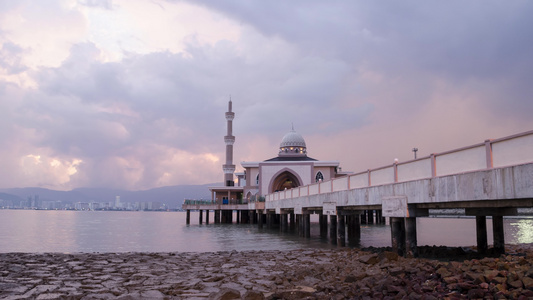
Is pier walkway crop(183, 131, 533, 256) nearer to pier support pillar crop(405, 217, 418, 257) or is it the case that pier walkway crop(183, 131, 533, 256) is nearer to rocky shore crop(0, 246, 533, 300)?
pier support pillar crop(405, 217, 418, 257)

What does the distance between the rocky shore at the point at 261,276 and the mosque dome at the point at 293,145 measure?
45.9 metres

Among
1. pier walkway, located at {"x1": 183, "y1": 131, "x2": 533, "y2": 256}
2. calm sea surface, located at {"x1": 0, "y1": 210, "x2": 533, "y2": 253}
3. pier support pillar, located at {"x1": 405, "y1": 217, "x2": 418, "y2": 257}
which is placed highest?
pier walkway, located at {"x1": 183, "y1": 131, "x2": 533, "y2": 256}

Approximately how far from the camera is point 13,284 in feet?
38.7

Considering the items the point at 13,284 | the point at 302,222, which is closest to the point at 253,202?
the point at 302,222

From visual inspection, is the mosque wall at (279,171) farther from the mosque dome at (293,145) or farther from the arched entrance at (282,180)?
the mosque dome at (293,145)

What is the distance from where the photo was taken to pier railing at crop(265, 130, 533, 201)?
934 centimetres

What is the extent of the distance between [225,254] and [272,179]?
1380 inches

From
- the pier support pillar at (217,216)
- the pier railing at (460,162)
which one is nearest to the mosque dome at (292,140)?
the pier support pillar at (217,216)

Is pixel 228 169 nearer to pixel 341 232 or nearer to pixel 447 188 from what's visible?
pixel 341 232

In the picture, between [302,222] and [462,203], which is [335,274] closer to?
[462,203]

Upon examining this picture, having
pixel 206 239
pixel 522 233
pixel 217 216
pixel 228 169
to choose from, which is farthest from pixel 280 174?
pixel 522 233

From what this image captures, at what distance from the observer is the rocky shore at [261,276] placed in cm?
792

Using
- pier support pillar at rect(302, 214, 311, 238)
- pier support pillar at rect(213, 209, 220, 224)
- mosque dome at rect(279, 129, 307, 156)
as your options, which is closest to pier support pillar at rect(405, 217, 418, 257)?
pier support pillar at rect(302, 214, 311, 238)

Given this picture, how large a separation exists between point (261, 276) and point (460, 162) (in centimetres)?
652
